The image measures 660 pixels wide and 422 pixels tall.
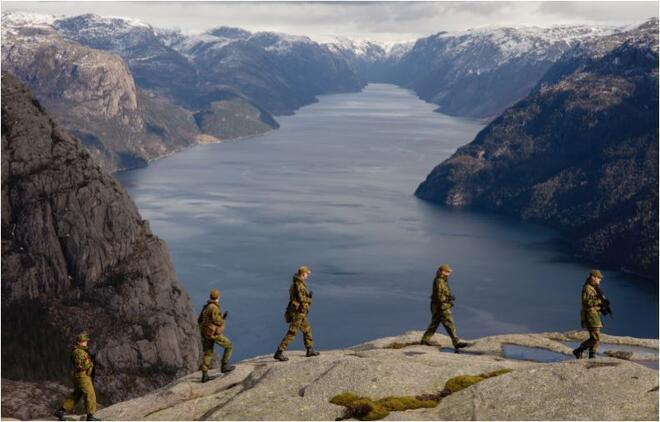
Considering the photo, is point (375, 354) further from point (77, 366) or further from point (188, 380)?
point (77, 366)

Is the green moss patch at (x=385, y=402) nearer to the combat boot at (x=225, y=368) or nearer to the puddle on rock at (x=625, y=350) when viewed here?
the combat boot at (x=225, y=368)

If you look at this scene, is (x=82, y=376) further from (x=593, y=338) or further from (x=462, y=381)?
(x=593, y=338)

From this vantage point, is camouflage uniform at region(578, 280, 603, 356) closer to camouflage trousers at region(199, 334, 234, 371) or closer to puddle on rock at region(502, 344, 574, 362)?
puddle on rock at region(502, 344, 574, 362)

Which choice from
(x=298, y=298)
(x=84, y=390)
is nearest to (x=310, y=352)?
(x=298, y=298)

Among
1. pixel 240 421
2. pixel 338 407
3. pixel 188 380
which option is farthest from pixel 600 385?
pixel 188 380

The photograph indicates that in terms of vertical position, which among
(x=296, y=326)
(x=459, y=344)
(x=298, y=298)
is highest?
(x=298, y=298)

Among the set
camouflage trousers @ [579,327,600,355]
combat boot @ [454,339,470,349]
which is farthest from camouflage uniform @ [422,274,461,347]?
camouflage trousers @ [579,327,600,355]
